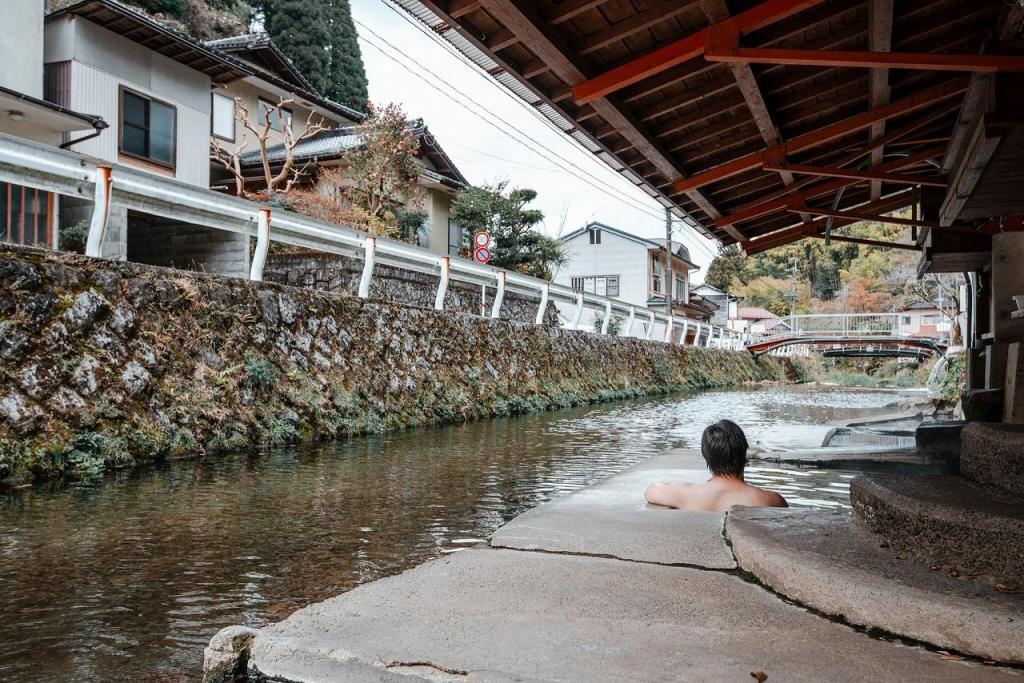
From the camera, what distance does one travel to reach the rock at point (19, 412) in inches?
212

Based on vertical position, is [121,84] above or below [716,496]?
above

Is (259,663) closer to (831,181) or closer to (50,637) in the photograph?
(50,637)

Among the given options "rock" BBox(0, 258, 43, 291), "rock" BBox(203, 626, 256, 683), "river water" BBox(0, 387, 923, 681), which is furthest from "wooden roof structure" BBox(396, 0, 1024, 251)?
"rock" BBox(0, 258, 43, 291)

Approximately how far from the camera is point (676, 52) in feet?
13.3

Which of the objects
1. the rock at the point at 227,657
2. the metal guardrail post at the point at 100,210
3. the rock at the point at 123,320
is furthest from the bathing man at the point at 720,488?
the metal guardrail post at the point at 100,210

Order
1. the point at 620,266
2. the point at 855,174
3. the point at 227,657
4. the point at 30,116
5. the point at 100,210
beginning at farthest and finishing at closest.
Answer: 1. the point at 620,266
2. the point at 30,116
3. the point at 100,210
4. the point at 855,174
5. the point at 227,657

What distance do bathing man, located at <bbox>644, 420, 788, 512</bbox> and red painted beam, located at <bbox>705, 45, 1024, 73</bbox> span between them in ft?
7.02

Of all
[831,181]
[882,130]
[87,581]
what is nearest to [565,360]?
[831,181]

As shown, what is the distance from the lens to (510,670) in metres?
1.92

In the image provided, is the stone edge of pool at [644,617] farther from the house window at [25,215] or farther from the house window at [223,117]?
the house window at [223,117]

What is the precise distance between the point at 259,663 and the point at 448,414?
848 cm

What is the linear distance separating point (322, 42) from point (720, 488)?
40860mm

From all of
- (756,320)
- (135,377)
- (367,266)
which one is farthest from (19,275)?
(756,320)

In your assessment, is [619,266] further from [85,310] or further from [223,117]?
[85,310]
